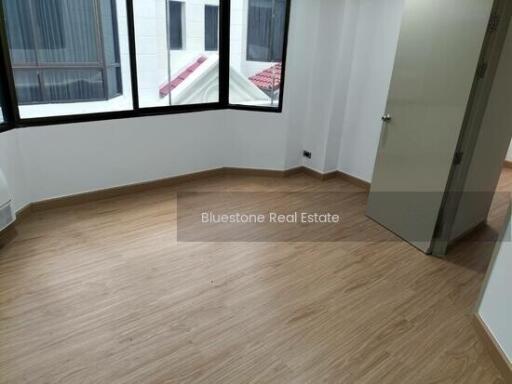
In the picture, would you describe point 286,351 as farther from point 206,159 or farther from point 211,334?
point 206,159

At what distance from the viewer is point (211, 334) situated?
2.00 meters

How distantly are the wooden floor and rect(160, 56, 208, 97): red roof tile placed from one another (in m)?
1.46

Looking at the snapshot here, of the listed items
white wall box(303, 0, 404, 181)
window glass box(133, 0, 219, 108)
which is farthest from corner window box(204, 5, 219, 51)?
white wall box(303, 0, 404, 181)

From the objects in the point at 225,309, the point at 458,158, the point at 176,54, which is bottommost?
the point at 225,309

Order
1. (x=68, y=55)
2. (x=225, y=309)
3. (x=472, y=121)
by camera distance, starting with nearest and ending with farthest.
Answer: (x=225, y=309), (x=472, y=121), (x=68, y=55)

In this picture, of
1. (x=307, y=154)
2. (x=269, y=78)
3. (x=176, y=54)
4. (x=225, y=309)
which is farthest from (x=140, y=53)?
(x=225, y=309)

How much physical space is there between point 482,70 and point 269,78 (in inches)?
82.9

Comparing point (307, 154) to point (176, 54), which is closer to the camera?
point (176, 54)

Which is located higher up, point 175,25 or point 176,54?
point 175,25

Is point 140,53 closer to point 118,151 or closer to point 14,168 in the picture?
point 118,151

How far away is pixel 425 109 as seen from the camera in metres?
2.69

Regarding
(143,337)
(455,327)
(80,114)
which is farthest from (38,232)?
(455,327)

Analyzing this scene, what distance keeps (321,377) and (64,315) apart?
55.6 inches

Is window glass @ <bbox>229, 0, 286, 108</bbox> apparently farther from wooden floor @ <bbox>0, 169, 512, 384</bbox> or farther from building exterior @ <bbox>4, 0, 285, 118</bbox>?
wooden floor @ <bbox>0, 169, 512, 384</bbox>
